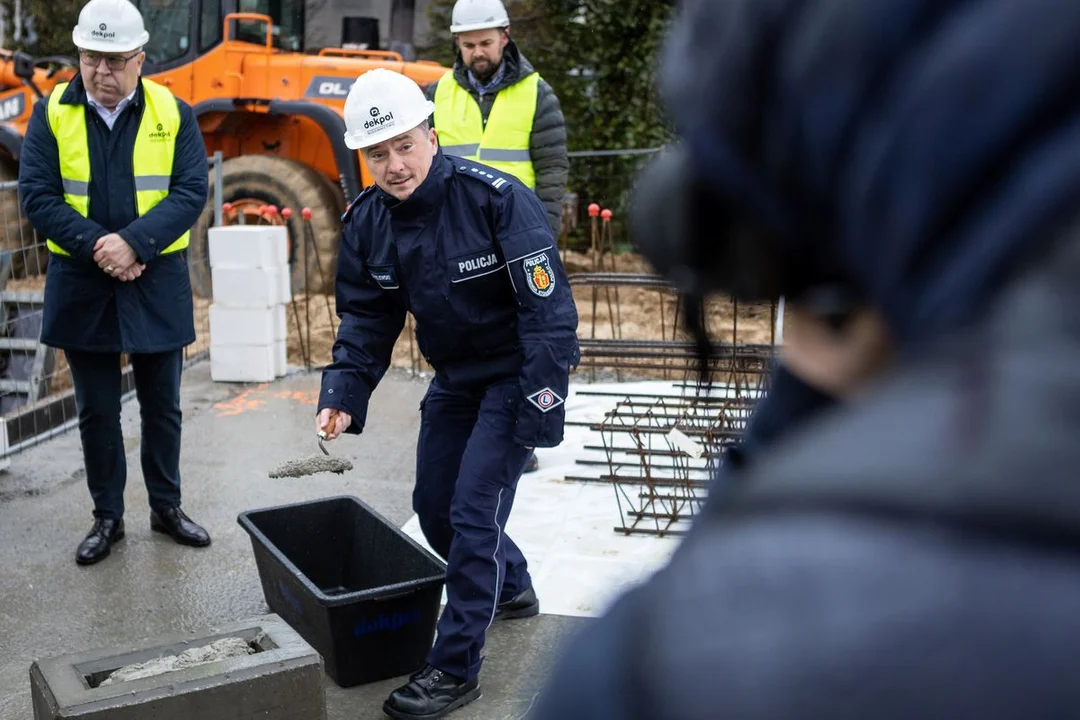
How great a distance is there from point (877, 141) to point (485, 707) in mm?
3507

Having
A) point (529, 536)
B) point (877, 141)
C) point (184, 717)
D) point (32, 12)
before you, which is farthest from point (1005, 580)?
point (32, 12)

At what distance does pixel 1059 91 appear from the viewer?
514 millimetres

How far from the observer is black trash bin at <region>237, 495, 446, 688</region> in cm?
382

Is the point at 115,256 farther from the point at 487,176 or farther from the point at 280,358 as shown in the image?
the point at 280,358

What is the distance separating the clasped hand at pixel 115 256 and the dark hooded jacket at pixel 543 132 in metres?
1.88

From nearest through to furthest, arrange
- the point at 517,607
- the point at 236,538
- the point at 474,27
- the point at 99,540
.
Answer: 1. the point at 517,607
2. the point at 99,540
3. the point at 236,538
4. the point at 474,27

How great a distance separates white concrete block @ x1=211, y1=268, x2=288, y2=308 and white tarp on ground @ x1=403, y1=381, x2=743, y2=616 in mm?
2232

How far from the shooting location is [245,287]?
759cm

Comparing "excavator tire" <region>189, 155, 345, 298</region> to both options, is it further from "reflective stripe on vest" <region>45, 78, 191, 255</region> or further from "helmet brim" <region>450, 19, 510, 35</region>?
"reflective stripe on vest" <region>45, 78, 191, 255</region>

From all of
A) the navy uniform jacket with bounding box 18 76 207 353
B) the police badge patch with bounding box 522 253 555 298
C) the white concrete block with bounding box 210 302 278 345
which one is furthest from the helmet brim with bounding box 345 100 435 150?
the white concrete block with bounding box 210 302 278 345

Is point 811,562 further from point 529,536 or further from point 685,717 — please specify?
point 529,536

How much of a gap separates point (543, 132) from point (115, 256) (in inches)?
83.2

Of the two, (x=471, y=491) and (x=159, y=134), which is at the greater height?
(x=159, y=134)

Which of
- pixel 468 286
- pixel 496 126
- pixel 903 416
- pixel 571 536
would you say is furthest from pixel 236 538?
pixel 903 416
